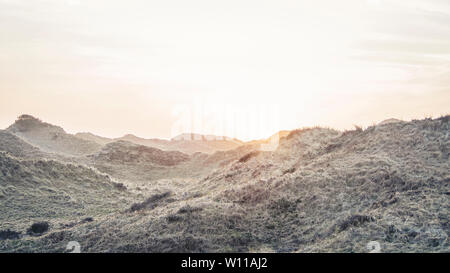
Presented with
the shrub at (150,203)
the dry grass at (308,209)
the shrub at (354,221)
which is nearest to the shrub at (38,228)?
the dry grass at (308,209)

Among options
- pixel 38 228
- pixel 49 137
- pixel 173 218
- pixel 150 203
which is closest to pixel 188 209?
pixel 173 218

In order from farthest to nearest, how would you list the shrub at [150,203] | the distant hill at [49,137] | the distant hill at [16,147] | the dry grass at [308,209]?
the distant hill at [49,137] → the distant hill at [16,147] → the shrub at [150,203] → the dry grass at [308,209]

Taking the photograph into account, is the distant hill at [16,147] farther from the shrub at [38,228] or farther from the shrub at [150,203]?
the shrub at [38,228]

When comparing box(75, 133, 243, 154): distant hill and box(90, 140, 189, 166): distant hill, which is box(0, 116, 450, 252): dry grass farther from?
box(75, 133, 243, 154): distant hill

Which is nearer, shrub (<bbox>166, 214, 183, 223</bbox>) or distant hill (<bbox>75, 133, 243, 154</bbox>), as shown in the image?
shrub (<bbox>166, 214, 183, 223</bbox>)

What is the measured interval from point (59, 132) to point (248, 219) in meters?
63.7

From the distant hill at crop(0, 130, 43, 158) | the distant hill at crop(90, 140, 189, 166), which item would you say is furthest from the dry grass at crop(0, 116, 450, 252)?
the distant hill at crop(90, 140, 189, 166)

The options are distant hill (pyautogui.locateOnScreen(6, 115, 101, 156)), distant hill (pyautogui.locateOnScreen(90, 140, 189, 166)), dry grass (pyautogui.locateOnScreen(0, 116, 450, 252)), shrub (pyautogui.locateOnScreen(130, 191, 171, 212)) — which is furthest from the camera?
distant hill (pyautogui.locateOnScreen(6, 115, 101, 156))

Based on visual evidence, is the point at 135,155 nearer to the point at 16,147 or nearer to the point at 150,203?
the point at 16,147

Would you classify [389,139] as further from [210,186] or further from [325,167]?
[210,186]

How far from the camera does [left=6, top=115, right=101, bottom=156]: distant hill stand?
63.5 m

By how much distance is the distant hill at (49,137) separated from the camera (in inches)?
2500

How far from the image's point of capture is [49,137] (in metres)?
69.3
